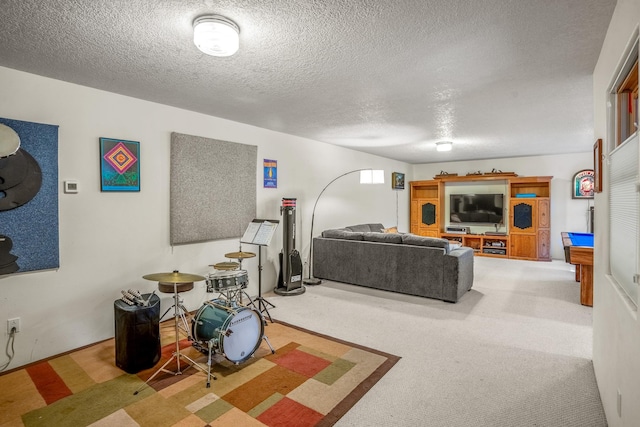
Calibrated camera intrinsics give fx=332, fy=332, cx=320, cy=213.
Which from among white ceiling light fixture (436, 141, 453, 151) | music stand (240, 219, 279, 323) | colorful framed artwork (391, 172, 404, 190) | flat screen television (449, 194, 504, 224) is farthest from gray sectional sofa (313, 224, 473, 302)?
flat screen television (449, 194, 504, 224)

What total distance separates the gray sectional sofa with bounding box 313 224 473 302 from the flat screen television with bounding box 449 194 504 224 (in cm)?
372

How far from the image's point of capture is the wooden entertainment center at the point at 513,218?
707 cm

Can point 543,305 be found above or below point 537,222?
below

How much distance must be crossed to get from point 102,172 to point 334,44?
236 centimetres

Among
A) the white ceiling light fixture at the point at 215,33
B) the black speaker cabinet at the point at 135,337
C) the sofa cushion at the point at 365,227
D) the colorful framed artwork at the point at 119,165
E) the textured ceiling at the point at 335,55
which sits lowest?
the black speaker cabinet at the point at 135,337

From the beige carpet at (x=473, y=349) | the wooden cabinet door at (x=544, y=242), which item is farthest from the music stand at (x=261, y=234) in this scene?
the wooden cabinet door at (x=544, y=242)

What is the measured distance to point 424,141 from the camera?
550 centimetres

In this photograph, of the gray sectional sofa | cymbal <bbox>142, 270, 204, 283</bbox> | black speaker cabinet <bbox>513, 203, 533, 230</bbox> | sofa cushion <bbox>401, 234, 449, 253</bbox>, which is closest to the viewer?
cymbal <bbox>142, 270, 204, 283</bbox>

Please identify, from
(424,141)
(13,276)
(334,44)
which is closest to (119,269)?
(13,276)

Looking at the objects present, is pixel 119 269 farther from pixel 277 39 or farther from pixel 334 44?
pixel 334 44

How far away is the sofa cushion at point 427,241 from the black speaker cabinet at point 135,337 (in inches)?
127

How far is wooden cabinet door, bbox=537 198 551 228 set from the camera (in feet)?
Result: 23.1

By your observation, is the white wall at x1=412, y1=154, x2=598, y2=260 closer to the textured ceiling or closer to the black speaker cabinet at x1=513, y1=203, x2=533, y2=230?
the black speaker cabinet at x1=513, y1=203, x2=533, y2=230

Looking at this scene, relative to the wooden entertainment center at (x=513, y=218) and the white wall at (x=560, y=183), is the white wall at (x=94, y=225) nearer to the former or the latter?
the wooden entertainment center at (x=513, y=218)
